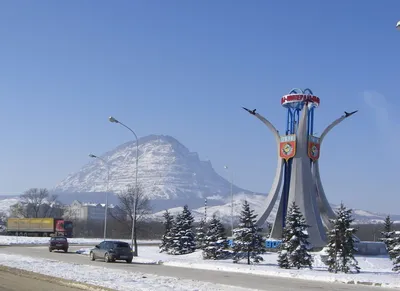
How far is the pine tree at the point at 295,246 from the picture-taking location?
31188 mm

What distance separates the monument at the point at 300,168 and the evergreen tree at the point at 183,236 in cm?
1197

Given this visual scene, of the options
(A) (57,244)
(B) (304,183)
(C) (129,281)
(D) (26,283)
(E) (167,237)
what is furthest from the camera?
(B) (304,183)

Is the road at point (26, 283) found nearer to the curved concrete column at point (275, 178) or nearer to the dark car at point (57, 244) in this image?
the dark car at point (57, 244)

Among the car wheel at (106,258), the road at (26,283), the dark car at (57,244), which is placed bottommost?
the dark car at (57,244)

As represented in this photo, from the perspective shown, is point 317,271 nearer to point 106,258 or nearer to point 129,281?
point 106,258

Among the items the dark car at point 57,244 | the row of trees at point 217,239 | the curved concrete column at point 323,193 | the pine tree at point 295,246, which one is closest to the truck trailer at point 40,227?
the dark car at point 57,244

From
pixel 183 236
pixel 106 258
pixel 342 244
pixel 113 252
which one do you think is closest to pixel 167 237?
pixel 183 236

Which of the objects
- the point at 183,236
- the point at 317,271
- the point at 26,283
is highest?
the point at 26,283

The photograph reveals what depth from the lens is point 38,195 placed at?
170 m

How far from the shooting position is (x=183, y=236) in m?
45.7

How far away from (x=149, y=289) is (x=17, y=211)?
152m

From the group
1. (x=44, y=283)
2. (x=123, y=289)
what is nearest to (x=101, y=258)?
(x=44, y=283)

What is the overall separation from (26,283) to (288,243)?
17.5m

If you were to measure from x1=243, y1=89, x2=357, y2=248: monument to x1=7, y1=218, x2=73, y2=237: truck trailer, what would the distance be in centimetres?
4569
